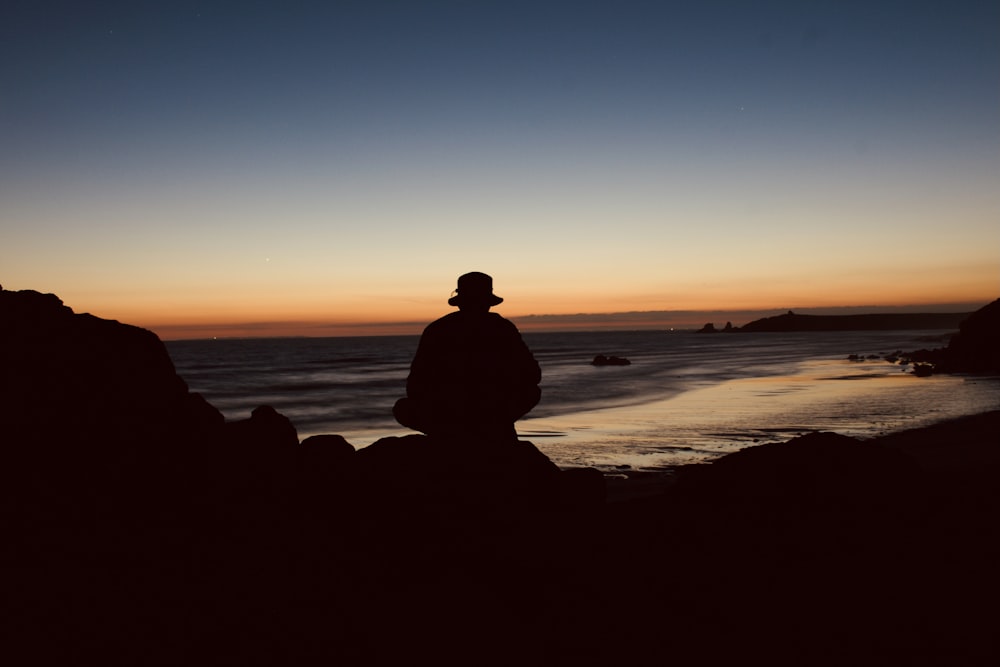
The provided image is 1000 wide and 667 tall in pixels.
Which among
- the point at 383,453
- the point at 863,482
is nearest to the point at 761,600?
the point at 863,482

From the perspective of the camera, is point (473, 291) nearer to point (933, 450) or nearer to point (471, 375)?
point (471, 375)

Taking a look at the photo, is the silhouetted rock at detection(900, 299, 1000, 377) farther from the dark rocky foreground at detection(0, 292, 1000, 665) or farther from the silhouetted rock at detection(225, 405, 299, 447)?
the silhouetted rock at detection(225, 405, 299, 447)

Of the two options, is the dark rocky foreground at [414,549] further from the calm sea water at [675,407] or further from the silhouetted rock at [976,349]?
the silhouetted rock at [976,349]

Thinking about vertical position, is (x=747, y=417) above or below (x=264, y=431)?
below

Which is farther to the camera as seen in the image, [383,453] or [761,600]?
[383,453]

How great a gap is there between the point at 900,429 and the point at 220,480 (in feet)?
84.7

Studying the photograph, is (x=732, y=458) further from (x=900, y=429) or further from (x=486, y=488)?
(x=900, y=429)

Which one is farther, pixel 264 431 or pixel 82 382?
pixel 264 431

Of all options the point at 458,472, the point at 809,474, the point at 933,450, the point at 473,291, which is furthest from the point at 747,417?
the point at 458,472

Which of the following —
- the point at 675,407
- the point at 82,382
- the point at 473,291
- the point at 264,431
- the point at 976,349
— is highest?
the point at 473,291

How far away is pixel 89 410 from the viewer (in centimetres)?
648

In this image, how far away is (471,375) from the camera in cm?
1077

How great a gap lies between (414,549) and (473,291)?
4.67 metres

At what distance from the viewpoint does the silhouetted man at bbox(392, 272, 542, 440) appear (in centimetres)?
1077
